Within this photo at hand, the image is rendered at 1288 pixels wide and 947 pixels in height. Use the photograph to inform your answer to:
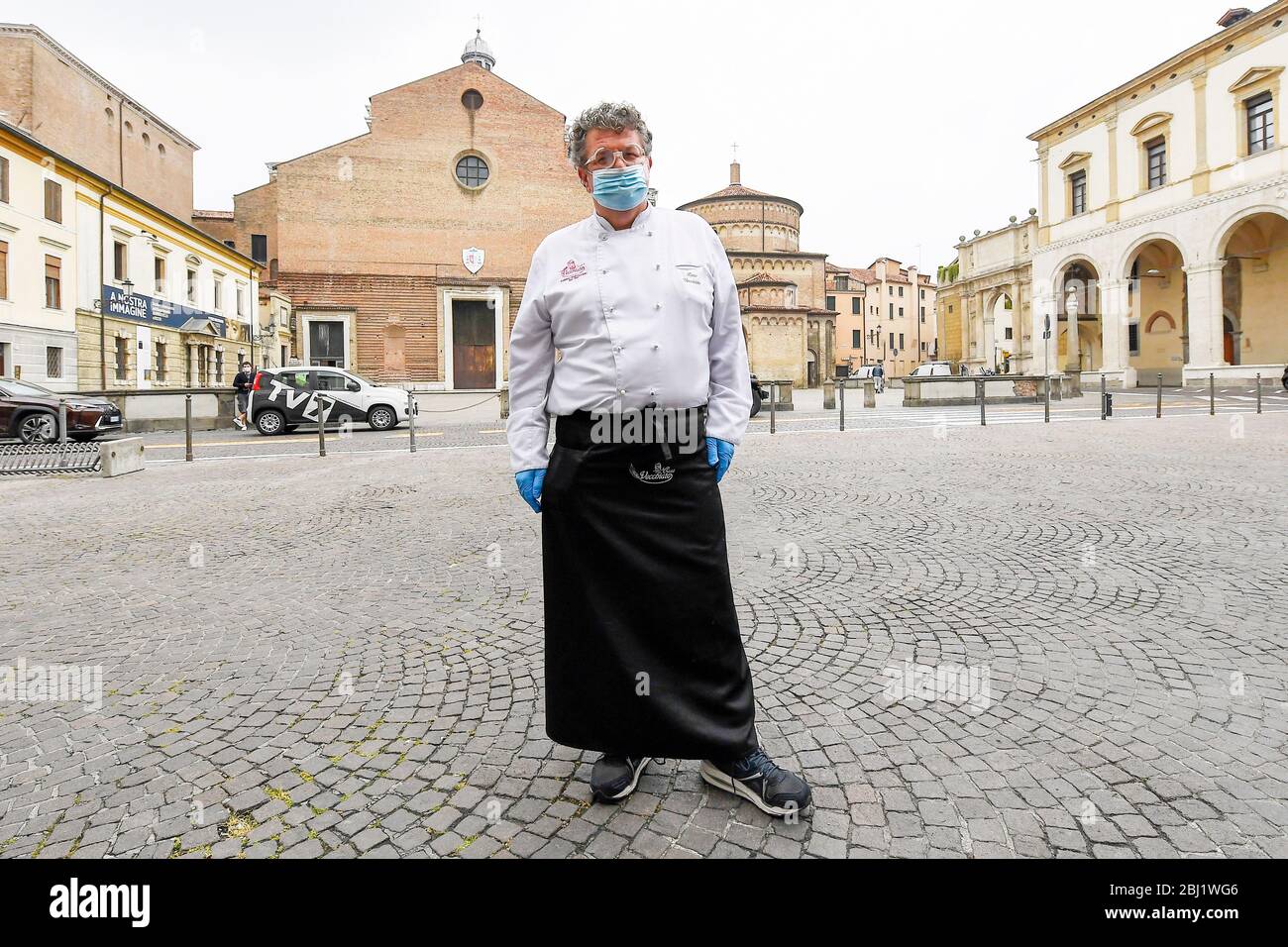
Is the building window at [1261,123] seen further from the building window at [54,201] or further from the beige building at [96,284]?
the building window at [54,201]

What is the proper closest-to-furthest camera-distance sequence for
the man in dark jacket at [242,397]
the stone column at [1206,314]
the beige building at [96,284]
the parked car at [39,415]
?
the parked car at [39,415] < the man in dark jacket at [242,397] < the beige building at [96,284] < the stone column at [1206,314]

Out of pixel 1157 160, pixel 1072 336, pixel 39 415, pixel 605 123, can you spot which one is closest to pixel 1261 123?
pixel 1157 160

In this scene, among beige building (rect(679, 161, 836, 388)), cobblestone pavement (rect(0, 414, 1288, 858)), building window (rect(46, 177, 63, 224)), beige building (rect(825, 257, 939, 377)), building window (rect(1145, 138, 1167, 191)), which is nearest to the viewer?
cobblestone pavement (rect(0, 414, 1288, 858))

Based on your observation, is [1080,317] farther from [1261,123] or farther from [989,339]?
[1261,123]

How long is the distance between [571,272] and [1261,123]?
42.8m

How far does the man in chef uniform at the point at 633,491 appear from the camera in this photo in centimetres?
217

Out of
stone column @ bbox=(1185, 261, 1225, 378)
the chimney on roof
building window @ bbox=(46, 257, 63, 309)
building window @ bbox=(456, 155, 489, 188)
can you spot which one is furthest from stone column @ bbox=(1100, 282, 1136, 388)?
building window @ bbox=(46, 257, 63, 309)

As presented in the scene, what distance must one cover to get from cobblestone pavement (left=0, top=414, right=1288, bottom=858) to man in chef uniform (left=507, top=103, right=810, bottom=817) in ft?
0.94

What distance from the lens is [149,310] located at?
110ft

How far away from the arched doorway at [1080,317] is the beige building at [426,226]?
30.1m

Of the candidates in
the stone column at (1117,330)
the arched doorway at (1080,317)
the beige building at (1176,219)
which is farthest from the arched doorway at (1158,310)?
the stone column at (1117,330)

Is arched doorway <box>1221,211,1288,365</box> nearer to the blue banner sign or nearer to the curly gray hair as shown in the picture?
the curly gray hair

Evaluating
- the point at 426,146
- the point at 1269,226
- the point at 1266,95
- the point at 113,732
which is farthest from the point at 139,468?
the point at 1269,226

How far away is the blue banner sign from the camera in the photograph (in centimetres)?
3088
